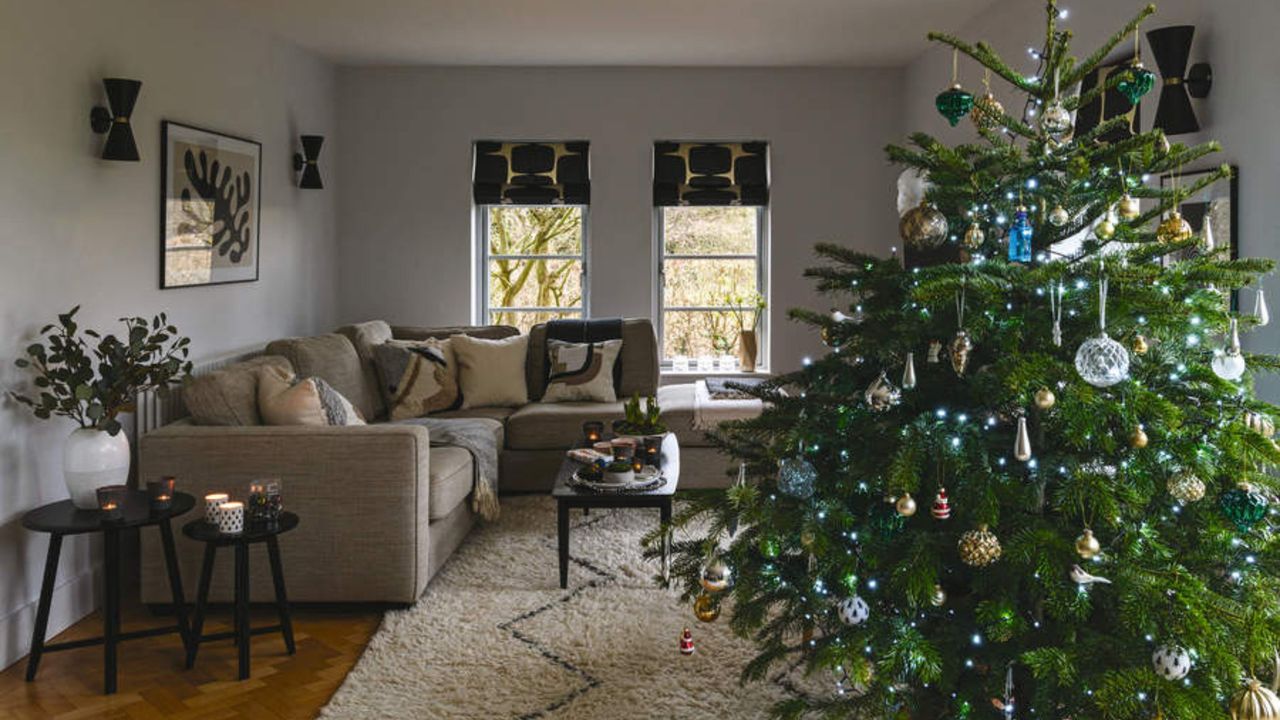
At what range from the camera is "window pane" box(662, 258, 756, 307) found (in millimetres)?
7457

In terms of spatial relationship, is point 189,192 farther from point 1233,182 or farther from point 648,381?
point 1233,182

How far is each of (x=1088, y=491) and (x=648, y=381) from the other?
4644 millimetres

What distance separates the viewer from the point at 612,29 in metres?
5.96

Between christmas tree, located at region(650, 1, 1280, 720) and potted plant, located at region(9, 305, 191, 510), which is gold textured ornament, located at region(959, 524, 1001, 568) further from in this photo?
potted plant, located at region(9, 305, 191, 510)

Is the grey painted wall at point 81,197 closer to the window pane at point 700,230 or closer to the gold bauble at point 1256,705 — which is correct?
the window pane at point 700,230

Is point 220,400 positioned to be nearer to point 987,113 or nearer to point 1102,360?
point 987,113


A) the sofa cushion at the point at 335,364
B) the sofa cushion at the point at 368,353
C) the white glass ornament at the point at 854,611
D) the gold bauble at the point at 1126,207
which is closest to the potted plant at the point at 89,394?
the sofa cushion at the point at 335,364

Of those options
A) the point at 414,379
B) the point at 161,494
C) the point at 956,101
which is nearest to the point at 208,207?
the point at 414,379

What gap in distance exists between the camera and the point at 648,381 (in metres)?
6.55

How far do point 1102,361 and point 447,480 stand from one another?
293 cm

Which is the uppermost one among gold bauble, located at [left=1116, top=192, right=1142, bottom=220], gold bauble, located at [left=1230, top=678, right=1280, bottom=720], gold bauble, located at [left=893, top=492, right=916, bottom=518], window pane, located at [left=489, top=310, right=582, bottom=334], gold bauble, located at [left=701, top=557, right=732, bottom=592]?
gold bauble, located at [left=1116, top=192, right=1142, bottom=220]

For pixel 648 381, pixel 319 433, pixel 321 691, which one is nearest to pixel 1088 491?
pixel 321 691

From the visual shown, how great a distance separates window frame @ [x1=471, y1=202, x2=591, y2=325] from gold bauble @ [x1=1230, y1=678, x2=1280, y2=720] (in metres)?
5.72

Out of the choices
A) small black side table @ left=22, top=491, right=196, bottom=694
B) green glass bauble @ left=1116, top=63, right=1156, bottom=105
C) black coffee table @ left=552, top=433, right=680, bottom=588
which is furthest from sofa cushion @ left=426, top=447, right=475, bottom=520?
green glass bauble @ left=1116, top=63, right=1156, bottom=105
